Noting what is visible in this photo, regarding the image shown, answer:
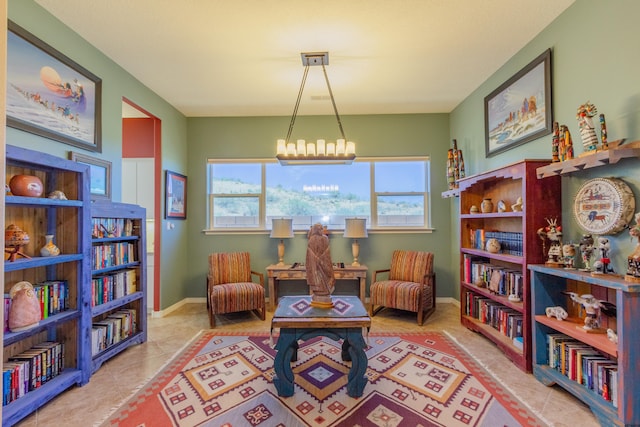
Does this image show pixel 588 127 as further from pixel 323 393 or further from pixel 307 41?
pixel 323 393

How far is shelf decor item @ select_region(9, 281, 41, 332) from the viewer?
1.95 meters

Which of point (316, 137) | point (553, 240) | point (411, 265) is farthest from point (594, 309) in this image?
point (316, 137)

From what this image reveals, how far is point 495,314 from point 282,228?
2803mm

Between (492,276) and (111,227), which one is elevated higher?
(111,227)

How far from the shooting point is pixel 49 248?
2256mm

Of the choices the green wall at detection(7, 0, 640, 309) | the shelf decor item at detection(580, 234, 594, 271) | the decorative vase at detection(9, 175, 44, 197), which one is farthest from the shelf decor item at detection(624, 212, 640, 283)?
the decorative vase at detection(9, 175, 44, 197)

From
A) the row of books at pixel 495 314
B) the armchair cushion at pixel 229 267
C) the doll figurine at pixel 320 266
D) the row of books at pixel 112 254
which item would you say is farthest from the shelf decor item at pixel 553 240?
the row of books at pixel 112 254

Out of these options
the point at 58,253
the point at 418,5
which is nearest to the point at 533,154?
the point at 418,5

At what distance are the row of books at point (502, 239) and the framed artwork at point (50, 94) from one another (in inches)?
164

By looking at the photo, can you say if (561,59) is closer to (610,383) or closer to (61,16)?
(610,383)

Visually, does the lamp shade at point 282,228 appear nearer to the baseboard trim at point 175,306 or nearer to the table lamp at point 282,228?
the table lamp at point 282,228

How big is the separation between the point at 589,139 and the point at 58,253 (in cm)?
397

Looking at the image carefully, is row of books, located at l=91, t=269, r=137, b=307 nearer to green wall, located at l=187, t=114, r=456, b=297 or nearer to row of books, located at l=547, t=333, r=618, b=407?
green wall, located at l=187, t=114, r=456, b=297

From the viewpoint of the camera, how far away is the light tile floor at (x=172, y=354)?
2.02 metres
